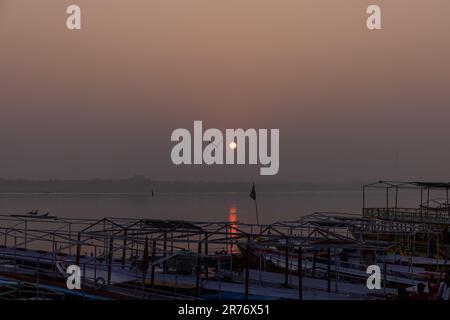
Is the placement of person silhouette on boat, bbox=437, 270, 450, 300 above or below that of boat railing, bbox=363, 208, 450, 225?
above

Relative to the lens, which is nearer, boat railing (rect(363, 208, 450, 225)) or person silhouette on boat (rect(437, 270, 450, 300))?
person silhouette on boat (rect(437, 270, 450, 300))

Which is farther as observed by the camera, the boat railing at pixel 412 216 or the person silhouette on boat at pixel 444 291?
the boat railing at pixel 412 216

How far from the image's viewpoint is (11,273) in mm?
22219

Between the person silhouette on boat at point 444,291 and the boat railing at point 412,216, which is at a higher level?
the person silhouette on boat at point 444,291

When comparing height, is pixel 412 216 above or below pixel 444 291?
below

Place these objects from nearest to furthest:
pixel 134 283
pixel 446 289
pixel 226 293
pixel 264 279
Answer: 1. pixel 446 289
2. pixel 226 293
3. pixel 134 283
4. pixel 264 279

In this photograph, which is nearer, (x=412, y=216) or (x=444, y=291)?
(x=444, y=291)

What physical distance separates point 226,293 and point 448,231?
23.6m

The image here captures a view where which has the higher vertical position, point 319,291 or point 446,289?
point 446,289
